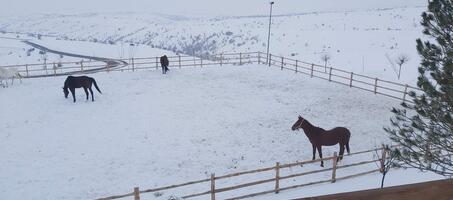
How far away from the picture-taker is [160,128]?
14.9 meters

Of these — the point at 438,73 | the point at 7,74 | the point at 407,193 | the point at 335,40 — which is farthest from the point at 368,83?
the point at 335,40

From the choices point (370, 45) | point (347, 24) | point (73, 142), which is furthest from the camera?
point (347, 24)

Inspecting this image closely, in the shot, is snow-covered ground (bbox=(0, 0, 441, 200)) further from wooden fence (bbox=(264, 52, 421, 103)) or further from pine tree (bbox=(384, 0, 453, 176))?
pine tree (bbox=(384, 0, 453, 176))

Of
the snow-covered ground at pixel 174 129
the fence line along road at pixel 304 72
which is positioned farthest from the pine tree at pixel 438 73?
the fence line along road at pixel 304 72

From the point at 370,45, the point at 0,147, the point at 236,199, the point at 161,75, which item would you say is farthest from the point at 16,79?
the point at 370,45

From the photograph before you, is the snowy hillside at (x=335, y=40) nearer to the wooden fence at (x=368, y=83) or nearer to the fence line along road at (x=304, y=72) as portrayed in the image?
the wooden fence at (x=368, y=83)

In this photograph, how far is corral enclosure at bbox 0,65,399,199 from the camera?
11.2 metres

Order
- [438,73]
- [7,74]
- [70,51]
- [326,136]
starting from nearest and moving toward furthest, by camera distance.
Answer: [438,73], [326,136], [7,74], [70,51]

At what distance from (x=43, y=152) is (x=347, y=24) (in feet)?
205

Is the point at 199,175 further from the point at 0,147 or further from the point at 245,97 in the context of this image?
the point at 245,97

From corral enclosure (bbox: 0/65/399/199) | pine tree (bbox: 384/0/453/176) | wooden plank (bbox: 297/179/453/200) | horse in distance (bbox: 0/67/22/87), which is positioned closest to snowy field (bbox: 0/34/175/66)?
horse in distance (bbox: 0/67/22/87)

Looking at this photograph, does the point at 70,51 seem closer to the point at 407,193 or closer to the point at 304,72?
the point at 304,72

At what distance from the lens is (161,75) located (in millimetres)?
24031

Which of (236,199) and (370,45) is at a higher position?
(370,45)
